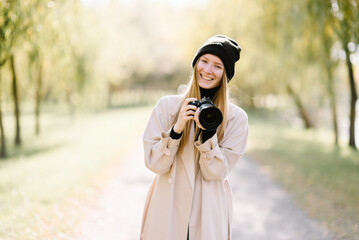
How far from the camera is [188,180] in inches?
73.0

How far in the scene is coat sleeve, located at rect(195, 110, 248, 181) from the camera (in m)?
1.76

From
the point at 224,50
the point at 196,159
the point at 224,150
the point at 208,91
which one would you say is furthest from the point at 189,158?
the point at 224,50

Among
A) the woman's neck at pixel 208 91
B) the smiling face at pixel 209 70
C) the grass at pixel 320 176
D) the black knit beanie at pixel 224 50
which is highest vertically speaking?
the black knit beanie at pixel 224 50

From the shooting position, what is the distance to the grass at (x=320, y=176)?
14.3 feet

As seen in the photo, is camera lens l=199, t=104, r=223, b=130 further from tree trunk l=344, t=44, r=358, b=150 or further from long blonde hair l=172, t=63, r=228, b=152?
tree trunk l=344, t=44, r=358, b=150

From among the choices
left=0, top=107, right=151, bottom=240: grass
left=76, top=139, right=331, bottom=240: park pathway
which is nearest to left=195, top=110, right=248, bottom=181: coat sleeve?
left=76, top=139, right=331, bottom=240: park pathway

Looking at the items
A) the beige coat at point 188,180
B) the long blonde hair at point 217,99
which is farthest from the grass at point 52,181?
the long blonde hair at point 217,99

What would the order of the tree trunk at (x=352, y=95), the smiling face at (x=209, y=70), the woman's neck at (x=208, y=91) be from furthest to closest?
1. the tree trunk at (x=352, y=95)
2. the woman's neck at (x=208, y=91)
3. the smiling face at (x=209, y=70)

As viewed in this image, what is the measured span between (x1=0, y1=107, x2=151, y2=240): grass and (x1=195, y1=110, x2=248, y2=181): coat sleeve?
2.59 m

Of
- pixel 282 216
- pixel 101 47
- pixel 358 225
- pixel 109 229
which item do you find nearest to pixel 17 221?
pixel 109 229

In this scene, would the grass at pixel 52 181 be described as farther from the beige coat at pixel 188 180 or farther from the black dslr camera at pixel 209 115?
the black dslr camera at pixel 209 115

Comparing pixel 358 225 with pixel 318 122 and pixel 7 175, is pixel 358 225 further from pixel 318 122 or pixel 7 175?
pixel 318 122

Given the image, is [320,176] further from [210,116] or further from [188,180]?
[210,116]

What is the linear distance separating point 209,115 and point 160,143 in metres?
0.32
